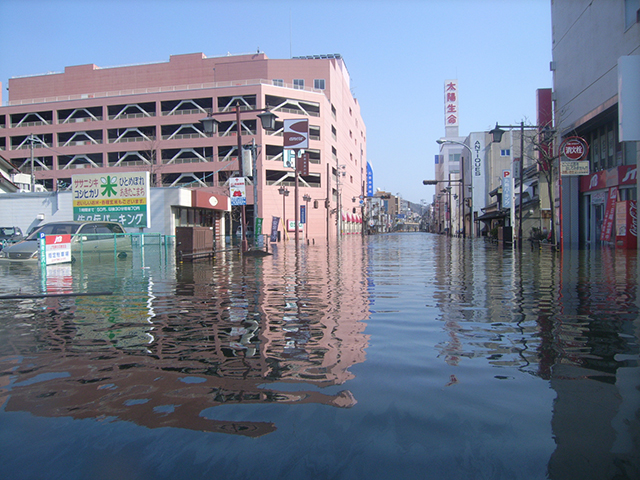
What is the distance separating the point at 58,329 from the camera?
20.3 ft

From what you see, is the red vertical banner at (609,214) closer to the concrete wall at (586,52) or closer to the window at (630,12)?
the concrete wall at (586,52)

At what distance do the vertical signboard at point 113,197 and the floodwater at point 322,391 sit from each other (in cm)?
2064

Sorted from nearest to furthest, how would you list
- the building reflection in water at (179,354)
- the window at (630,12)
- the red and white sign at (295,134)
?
the building reflection in water at (179,354) < the window at (630,12) < the red and white sign at (295,134)

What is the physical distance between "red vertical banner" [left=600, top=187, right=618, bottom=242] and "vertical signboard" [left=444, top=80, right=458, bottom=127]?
106792 millimetres

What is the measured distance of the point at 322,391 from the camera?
12.1ft

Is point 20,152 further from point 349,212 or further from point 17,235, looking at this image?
point 349,212

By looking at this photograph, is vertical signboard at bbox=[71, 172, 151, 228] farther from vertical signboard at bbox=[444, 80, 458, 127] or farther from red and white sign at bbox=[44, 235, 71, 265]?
vertical signboard at bbox=[444, 80, 458, 127]

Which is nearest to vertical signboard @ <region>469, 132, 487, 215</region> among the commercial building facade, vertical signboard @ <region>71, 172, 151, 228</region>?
the commercial building facade

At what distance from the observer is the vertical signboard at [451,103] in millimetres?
127581

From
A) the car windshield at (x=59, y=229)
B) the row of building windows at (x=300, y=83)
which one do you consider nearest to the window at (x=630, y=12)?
the car windshield at (x=59, y=229)

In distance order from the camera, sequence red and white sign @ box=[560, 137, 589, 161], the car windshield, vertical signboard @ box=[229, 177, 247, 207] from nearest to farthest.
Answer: the car windshield → red and white sign @ box=[560, 137, 589, 161] → vertical signboard @ box=[229, 177, 247, 207]

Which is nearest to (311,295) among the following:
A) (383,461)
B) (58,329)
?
(58,329)

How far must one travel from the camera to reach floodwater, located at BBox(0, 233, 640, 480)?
2672 millimetres

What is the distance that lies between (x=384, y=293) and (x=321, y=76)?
66.9 m
